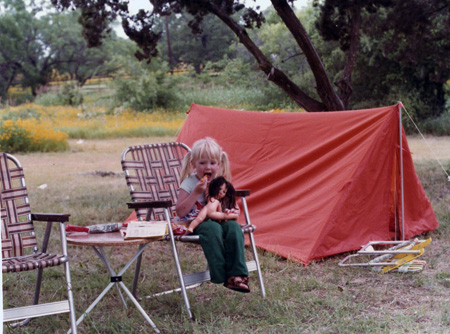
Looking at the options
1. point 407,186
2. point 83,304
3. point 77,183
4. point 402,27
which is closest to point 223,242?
point 83,304

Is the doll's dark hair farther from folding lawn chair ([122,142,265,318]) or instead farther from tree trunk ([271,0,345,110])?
tree trunk ([271,0,345,110])

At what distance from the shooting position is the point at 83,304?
354 centimetres

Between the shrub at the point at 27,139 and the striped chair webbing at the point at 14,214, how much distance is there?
964 cm

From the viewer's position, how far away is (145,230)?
9.96ft

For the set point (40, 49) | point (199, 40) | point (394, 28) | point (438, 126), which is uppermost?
point (40, 49)

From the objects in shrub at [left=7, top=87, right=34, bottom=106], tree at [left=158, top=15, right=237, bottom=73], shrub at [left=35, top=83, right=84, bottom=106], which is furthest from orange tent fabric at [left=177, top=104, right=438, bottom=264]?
shrub at [left=7, top=87, right=34, bottom=106]

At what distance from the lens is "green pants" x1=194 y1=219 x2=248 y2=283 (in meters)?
3.18

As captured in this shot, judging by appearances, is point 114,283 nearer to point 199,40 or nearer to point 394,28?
point 394,28

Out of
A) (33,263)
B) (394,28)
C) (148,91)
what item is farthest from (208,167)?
(148,91)

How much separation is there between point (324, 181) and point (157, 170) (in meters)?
1.42

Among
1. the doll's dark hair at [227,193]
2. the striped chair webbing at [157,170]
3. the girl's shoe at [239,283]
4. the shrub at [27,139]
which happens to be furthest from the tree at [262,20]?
the shrub at [27,139]

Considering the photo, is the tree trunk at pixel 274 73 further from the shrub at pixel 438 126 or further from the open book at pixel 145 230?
the shrub at pixel 438 126

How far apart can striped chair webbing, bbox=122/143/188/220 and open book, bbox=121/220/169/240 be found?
73cm

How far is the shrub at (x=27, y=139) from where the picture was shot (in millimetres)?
12578
